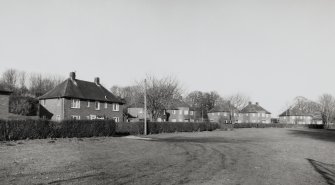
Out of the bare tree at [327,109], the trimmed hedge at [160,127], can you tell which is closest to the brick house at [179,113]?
the trimmed hedge at [160,127]

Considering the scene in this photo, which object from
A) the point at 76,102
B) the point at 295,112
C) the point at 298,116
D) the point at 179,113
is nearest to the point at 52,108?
the point at 76,102

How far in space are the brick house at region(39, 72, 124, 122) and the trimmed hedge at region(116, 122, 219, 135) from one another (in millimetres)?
13144

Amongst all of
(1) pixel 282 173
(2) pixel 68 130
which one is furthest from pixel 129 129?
(1) pixel 282 173

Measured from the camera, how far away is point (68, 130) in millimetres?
30594

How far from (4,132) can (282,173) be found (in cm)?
2281

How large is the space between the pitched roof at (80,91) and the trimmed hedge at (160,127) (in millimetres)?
15264

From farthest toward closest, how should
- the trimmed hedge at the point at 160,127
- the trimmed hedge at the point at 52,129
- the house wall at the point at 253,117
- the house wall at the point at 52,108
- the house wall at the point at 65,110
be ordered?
the house wall at the point at 253,117
the house wall at the point at 52,108
the house wall at the point at 65,110
the trimmed hedge at the point at 160,127
the trimmed hedge at the point at 52,129

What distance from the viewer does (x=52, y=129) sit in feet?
95.6

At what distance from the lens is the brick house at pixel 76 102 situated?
168 feet

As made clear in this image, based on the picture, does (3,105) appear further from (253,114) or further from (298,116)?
(298,116)

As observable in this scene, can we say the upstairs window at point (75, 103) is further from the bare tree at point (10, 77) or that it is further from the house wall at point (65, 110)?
the bare tree at point (10, 77)

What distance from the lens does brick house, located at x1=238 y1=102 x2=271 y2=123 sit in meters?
119

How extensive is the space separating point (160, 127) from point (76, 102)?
16.9 m

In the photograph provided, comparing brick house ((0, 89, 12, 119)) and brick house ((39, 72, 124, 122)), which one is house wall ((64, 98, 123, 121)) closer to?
brick house ((39, 72, 124, 122))
